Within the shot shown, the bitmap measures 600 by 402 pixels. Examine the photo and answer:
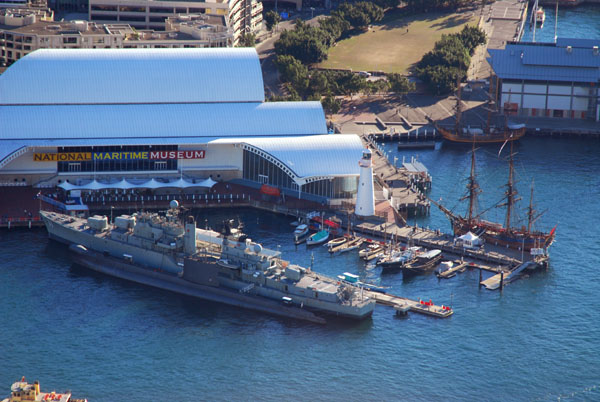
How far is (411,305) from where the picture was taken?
15812cm

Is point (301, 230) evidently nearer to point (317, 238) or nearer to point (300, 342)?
point (317, 238)

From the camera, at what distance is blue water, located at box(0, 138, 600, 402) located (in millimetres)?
138750

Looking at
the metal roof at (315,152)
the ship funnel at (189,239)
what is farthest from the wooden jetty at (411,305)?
the metal roof at (315,152)

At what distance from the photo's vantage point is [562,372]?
143 meters

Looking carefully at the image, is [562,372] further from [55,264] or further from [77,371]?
[55,264]

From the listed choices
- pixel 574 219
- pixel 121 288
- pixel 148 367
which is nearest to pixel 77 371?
pixel 148 367

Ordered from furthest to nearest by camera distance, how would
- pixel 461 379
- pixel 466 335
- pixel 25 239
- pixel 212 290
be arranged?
1. pixel 25 239
2. pixel 212 290
3. pixel 466 335
4. pixel 461 379

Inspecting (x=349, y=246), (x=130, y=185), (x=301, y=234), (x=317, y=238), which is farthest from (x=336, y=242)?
(x=130, y=185)

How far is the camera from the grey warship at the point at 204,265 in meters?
156

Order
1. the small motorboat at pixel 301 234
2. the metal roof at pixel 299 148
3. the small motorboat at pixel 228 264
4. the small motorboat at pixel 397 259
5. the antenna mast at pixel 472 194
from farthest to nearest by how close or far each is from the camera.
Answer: the metal roof at pixel 299 148
the antenna mast at pixel 472 194
the small motorboat at pixel 301 234
the small motorboat at pixel 397 259
the small motorboat at pixel 228 264

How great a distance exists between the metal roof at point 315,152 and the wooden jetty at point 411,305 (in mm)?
35019

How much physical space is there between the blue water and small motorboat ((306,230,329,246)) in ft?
12.4

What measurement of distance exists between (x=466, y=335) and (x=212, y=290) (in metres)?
35.7

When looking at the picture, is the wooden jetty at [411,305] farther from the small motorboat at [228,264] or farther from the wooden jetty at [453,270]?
the small motorboat at [228,264]
